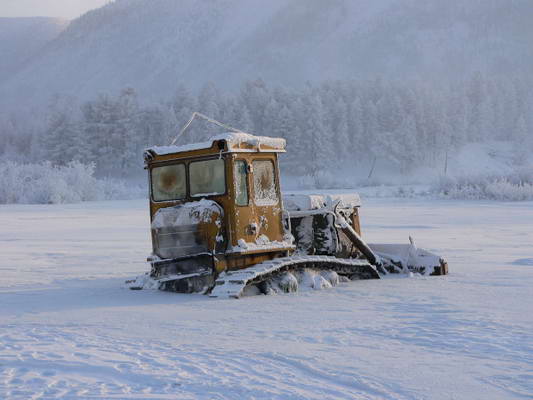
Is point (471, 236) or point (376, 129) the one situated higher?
point (376, 129)

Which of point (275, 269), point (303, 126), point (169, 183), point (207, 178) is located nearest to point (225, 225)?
point (207, 178)

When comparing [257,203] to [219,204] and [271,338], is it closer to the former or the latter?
[219,204]

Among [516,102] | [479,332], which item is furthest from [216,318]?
[516,102]

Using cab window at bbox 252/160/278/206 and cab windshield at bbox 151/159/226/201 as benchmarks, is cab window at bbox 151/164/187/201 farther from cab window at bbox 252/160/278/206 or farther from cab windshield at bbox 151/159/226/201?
cab window at bbox 252/160/278/206

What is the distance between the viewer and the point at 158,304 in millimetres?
9867

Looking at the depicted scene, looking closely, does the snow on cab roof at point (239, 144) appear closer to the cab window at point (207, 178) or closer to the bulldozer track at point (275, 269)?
the cab window at point (207, 178)

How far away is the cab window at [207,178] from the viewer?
1053cm

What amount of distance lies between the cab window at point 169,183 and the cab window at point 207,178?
194 mm

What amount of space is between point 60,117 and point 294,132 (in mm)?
29509

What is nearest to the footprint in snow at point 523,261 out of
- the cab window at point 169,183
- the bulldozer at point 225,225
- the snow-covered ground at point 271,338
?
the snow-covered ground at point 271,338

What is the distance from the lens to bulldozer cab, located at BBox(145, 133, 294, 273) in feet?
34.1

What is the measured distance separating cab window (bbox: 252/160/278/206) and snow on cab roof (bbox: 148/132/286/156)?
0.23 m

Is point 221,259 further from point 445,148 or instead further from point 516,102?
point 516,102

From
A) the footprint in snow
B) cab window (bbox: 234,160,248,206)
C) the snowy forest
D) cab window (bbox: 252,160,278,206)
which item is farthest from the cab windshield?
the snowy forest
